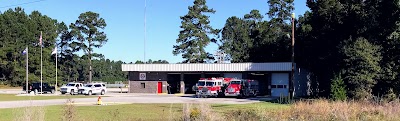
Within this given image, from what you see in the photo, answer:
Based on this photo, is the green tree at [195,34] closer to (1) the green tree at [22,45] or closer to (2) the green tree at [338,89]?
(1) the green tree at [22,45]

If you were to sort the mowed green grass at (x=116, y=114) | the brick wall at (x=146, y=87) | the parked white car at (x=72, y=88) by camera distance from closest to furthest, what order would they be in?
1. the mowed green grass at (x=116, y=114)
2. the parked white car at (x=72, y=88)
3. the brick wall at (x=146, y=87)

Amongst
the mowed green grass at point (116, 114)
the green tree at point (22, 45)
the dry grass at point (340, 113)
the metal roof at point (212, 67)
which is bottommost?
the mowed green grass at point (116, 114)

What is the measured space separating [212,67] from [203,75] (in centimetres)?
276

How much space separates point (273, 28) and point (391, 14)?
4034 cm

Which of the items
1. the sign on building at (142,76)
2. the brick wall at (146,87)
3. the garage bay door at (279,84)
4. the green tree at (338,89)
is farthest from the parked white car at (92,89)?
the green tree at (338,89)

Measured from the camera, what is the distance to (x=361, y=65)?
134 feet

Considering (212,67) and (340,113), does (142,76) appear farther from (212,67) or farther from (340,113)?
(340,113)

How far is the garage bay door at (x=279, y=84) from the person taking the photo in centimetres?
5959

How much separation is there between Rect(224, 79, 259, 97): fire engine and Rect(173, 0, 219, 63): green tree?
45399 millimetres

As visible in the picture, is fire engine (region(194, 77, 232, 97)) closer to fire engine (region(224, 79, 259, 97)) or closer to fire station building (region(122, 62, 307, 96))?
fire engine (region(224, 79, 259, 97))

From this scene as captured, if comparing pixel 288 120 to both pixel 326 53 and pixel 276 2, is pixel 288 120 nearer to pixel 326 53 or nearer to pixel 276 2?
pixel 326 53

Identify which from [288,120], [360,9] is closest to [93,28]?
[360,9]

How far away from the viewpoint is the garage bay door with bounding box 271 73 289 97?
59.6m

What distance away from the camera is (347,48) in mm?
41469
